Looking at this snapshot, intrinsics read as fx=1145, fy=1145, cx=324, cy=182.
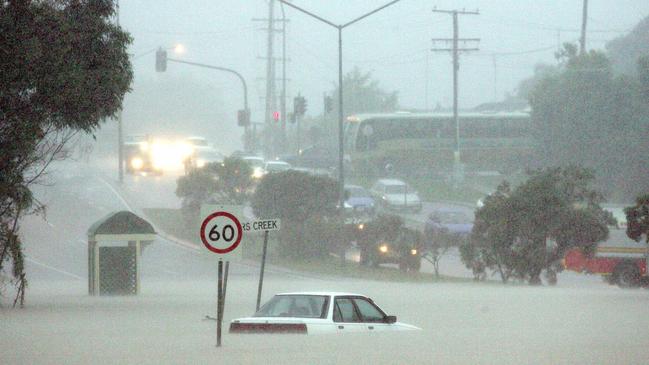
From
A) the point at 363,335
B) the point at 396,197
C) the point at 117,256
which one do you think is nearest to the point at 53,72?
the point at 117,256

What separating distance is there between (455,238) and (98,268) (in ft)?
49.1

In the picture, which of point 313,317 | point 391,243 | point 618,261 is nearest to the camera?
point 313,317

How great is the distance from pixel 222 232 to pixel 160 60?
39.7m

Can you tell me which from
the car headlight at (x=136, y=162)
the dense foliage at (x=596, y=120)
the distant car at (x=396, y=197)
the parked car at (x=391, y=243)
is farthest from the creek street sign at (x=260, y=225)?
the dense foliage at (x=596, y=120)

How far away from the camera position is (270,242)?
170 ft

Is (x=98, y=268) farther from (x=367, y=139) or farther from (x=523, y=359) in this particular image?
(x=367, y=139)

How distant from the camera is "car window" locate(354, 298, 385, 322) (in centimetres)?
1722

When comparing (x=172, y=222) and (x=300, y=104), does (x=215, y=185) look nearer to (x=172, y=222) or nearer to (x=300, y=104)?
(x=172, y=222)

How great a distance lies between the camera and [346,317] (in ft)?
Result: 54.9

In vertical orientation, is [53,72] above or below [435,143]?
below

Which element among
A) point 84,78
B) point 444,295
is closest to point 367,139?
point 444,295

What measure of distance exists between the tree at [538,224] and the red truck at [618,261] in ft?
7.48

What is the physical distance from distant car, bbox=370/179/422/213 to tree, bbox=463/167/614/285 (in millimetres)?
23899

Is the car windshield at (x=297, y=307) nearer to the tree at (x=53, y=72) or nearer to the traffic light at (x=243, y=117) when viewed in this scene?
the tree at (x=53, y=72)
